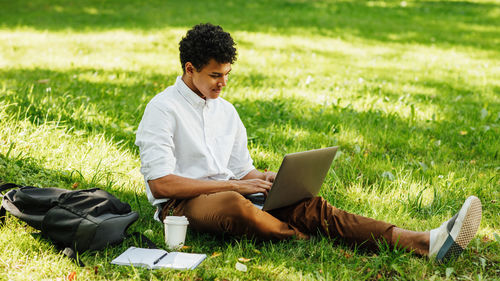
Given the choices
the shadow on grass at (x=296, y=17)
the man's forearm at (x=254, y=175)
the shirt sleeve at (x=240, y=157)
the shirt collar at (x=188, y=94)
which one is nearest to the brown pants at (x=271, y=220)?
the man's forearm at (x=254, y=175)

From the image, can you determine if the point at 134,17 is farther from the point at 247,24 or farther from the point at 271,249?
the point at 271,249

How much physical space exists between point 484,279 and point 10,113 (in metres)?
4.55

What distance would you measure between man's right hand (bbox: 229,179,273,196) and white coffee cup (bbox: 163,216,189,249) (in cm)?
42

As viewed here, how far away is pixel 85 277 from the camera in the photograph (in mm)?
3025

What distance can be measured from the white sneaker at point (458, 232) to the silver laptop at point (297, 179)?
857 millimetres

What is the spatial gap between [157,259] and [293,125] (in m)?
3.33

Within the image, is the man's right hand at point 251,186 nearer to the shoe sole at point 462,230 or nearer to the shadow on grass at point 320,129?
the shadow on grass at point 320,129

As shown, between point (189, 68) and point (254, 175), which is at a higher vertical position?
point (189, 68)

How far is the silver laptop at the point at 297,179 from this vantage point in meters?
3.27

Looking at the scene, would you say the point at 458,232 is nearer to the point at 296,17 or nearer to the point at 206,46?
the point at 206,46

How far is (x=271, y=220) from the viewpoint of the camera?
137 inches

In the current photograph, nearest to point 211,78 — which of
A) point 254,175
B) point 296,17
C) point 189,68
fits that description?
point 189,68

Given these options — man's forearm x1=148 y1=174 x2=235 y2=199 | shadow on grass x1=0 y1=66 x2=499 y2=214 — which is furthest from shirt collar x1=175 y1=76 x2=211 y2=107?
shadow on grass x1=0 y1=66 x2=499 y2=214

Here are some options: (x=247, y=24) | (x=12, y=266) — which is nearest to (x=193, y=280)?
(x=12, y=266)
